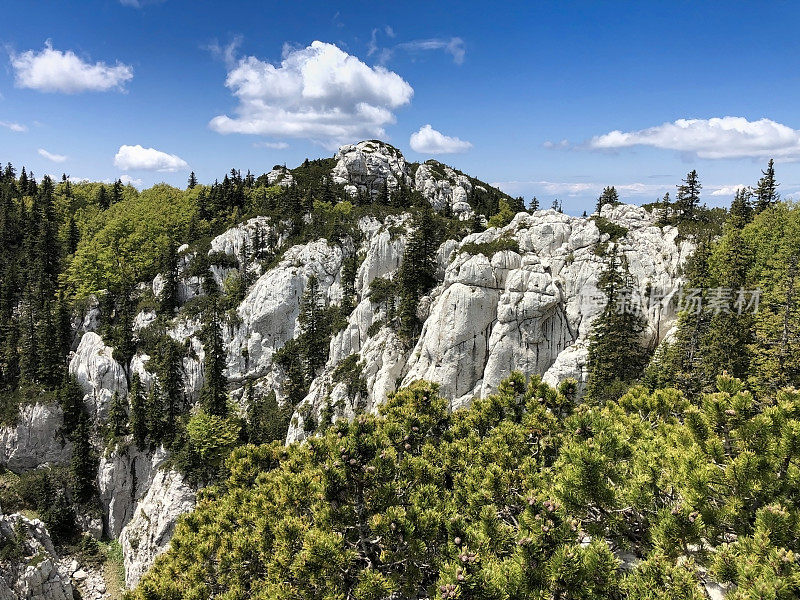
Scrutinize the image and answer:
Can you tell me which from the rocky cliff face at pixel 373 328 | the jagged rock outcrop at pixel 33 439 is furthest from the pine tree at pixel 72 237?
the jagged rock outcrop at pixel 33 439

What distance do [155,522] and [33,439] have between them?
2732 centimetres

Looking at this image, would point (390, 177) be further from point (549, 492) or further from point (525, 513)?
point (525, 513)

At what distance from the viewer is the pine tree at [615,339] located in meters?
34.6

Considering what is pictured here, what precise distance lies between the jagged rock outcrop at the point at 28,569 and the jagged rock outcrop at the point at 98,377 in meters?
20.3

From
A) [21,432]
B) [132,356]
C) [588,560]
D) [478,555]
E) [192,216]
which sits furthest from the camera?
[192,216]

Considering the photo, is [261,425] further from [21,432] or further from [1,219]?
[1,219]

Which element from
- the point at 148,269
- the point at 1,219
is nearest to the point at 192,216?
the point at 148,269

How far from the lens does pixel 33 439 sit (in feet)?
177

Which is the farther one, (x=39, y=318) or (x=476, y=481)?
(x=39, y=318)

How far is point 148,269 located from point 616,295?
225 feet

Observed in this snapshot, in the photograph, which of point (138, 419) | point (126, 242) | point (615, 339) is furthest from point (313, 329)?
point (126, 242)

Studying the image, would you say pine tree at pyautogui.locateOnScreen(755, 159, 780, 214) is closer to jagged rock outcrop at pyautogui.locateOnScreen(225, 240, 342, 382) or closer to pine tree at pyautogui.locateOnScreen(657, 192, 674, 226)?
pine tree at pyautogui.locateOnScreen(657, 192, 674, 226)

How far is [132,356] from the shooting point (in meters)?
58.0

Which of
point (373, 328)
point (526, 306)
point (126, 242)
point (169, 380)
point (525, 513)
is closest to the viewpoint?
point (525, 513)
